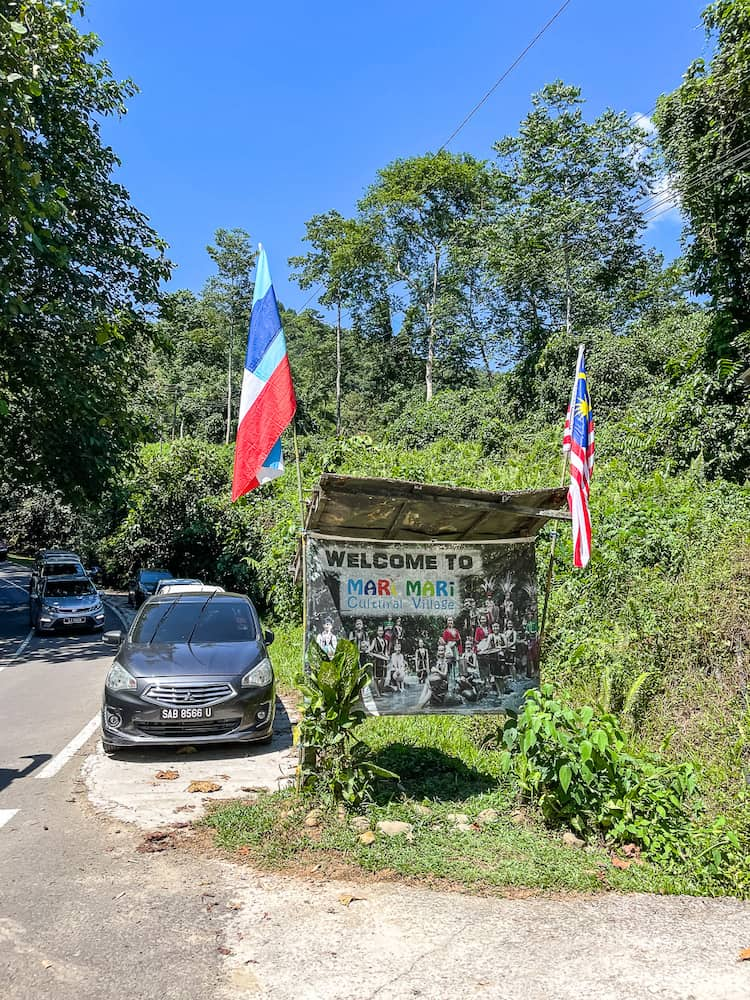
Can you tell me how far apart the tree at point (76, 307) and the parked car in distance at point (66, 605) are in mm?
2642

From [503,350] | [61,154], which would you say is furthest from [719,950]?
[503,350]

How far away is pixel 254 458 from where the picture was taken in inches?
255

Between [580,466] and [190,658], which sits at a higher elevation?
[580,466]

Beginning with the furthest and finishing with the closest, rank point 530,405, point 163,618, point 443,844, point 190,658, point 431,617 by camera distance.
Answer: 1. point 530,405
2. point 163,618
3. point 190,658
4. point 431,617
5. point 443,844

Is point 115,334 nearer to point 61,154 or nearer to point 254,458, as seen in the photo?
point 61,154

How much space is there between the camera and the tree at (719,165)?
1474 cm

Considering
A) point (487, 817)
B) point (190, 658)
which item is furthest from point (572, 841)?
point (190, 658)

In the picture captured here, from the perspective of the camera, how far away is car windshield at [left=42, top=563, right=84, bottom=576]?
22172 mm

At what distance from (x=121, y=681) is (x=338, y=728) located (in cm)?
277

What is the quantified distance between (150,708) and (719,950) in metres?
5.10

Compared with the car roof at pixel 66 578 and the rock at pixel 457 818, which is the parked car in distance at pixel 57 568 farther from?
the rock at pixel 457 818

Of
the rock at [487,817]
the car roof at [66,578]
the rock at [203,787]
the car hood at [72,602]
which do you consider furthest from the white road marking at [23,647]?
the rock at [487,817]

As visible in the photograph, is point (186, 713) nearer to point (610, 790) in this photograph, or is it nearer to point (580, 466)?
point (610, 790)

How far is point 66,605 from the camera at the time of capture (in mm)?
19047
